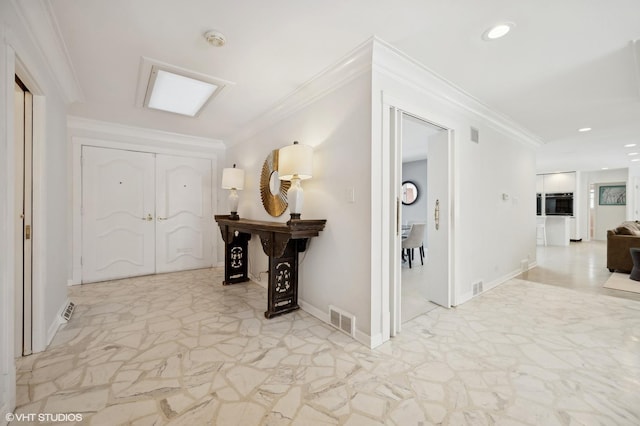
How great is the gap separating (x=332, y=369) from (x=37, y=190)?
8.48 ft

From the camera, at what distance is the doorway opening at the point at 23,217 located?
189cm

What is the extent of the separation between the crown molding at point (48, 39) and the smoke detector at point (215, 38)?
0.89 metres

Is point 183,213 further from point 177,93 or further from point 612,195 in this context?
point 612,195

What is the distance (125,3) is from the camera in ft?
5.22

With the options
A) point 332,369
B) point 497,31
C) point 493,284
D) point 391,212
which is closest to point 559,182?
point 493,284

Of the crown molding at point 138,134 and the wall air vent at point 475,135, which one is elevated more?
the crown molding at point 138,134

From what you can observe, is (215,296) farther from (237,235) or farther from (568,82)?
(568,82)

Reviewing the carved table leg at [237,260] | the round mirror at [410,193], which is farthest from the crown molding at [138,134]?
the round mirror at [410,193]

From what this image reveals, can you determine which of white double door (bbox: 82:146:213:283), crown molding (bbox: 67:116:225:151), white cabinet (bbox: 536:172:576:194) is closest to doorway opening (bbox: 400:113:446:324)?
crown molding (bbox: 67:116:225:151)

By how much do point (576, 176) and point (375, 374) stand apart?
10158mm

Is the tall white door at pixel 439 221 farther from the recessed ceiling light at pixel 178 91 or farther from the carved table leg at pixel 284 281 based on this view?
the recessed ceiling light at pixel 178 91

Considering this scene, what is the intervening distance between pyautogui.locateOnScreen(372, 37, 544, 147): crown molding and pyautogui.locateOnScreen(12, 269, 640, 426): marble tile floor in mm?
2196

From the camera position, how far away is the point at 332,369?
1729 millimetres

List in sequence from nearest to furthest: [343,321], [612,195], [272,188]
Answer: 1. [343,321]
2. [272,188]
3. [612,195]
